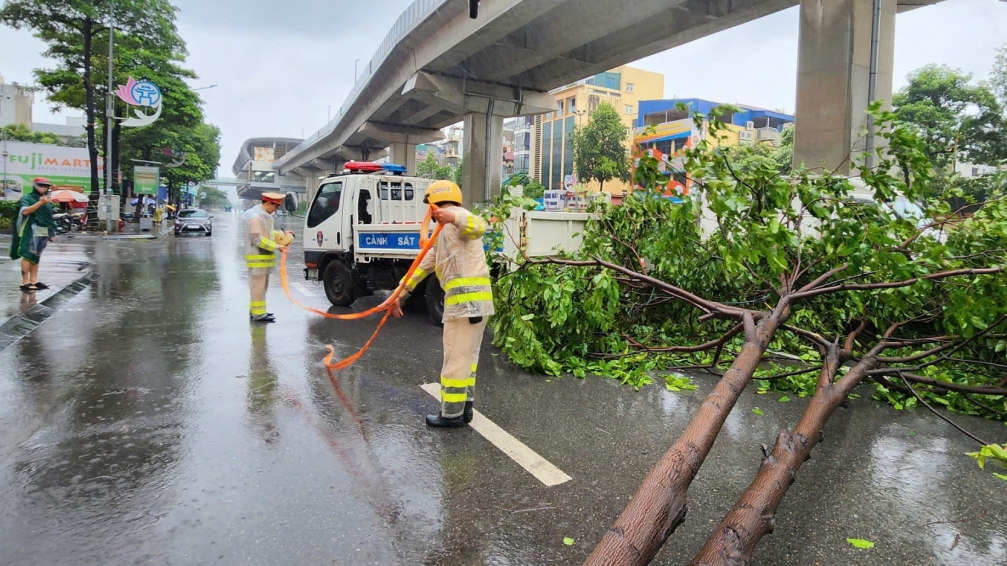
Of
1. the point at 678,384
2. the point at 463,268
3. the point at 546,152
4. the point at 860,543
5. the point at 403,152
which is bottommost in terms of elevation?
the point at 860,543

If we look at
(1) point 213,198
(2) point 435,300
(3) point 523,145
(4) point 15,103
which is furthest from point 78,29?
(1) point 213,198

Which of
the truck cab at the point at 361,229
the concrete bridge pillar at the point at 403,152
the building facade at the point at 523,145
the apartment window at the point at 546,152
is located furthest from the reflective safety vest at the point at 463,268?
the building facade at the point at 523,145

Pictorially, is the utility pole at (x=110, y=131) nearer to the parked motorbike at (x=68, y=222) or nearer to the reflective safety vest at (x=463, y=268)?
the parked motorbike at (x=68, y=222)

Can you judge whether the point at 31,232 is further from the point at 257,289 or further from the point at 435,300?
the point at 435,300

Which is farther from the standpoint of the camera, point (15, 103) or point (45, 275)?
point (15, 103)

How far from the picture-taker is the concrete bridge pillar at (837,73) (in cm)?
1309

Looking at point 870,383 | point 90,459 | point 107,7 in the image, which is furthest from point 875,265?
point 107,7

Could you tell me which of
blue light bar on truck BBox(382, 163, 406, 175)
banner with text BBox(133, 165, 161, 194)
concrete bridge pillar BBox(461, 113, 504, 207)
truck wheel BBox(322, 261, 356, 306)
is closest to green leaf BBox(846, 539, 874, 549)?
truck wheel BBox(322, 261, 356, 306)

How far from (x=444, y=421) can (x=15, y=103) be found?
99607 mm

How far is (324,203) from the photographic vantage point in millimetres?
10078

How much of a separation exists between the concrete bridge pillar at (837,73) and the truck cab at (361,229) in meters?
8.46

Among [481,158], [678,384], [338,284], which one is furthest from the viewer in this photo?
[481,158]

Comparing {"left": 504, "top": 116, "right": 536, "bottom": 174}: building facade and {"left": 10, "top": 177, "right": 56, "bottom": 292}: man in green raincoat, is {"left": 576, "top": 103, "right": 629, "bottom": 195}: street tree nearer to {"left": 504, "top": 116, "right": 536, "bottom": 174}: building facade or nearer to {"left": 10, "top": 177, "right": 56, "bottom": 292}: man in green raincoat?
{"left": 504, "top": 116, "right": 536, "bottom": 174}: building facade

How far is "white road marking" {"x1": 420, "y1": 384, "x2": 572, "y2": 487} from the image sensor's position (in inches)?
140
